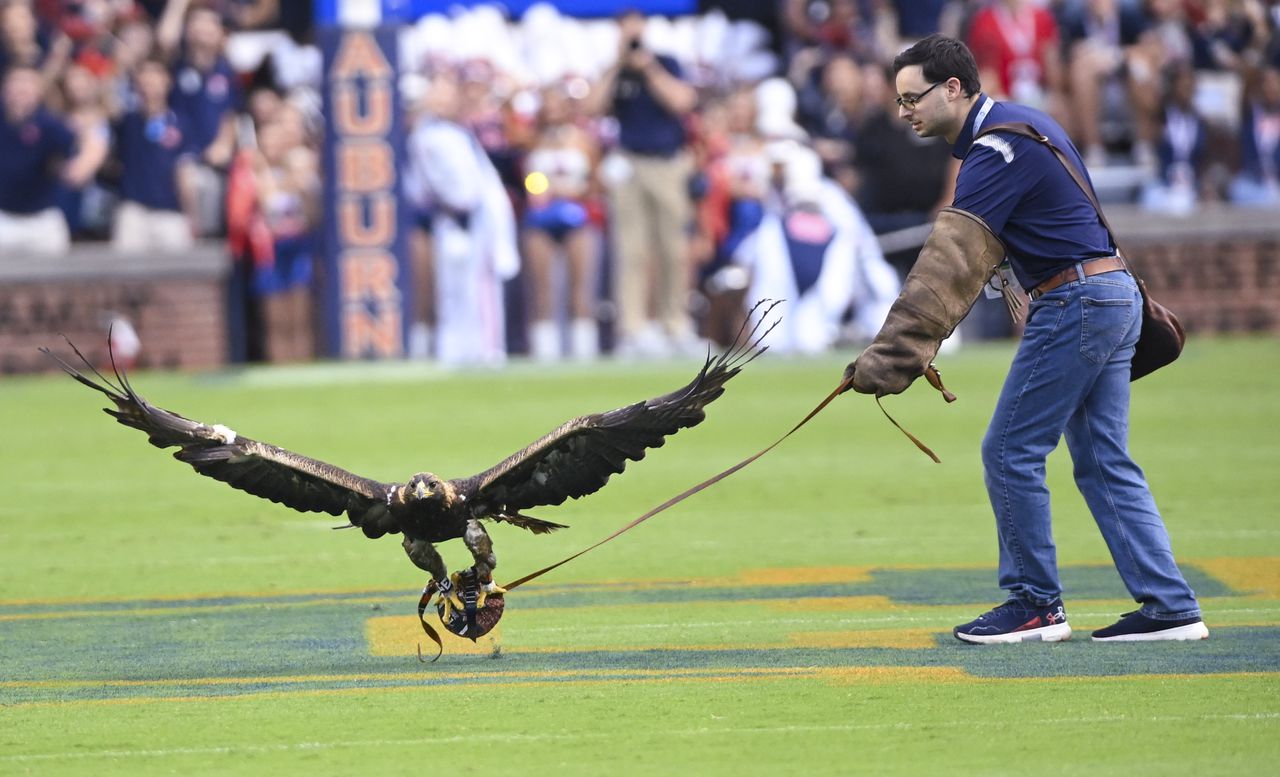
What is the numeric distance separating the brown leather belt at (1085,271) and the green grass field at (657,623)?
4.06 feet

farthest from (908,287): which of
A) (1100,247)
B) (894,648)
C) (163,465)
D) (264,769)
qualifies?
(163,465)

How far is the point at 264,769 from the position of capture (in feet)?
19.4

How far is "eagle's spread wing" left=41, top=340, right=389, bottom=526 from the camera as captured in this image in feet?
22.8

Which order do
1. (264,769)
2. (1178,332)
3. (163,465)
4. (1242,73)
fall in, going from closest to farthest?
(264,769)
(1178,332)
(163,465)
(1242,73)

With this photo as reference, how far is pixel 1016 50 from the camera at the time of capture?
73.7 ft

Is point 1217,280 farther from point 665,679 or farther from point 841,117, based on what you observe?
point 665,679

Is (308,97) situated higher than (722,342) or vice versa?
(308,97)

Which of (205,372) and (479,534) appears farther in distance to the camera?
(205,372)

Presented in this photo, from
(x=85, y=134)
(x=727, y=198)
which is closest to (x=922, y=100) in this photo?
(x=727, y=198)

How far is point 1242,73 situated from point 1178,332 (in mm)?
16651

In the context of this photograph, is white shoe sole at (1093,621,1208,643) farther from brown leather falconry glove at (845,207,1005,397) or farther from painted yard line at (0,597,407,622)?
painted yard line at (0,597,407,622)

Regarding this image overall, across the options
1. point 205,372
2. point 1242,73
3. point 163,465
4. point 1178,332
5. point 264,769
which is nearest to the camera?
point 264,769

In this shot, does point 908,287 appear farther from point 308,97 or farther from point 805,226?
point 308,97

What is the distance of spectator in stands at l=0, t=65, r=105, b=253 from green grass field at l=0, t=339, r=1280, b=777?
5998mm
